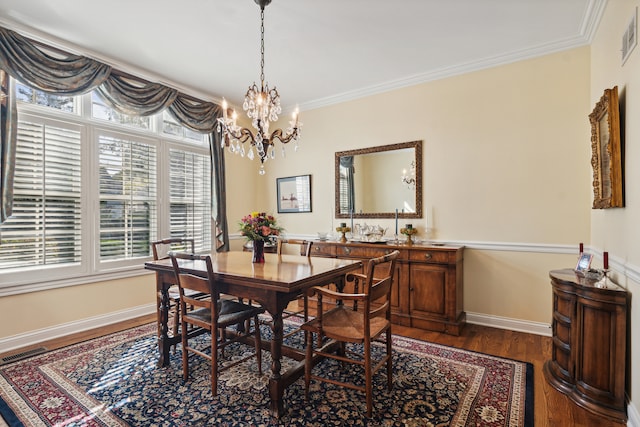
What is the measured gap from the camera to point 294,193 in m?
5.02

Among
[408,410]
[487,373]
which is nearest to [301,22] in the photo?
[408,410]

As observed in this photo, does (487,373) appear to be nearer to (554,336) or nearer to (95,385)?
(554,336)

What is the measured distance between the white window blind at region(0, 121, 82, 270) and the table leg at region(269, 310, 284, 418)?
2.64 meters

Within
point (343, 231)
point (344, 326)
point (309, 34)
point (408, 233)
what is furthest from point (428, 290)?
point (309, 34)

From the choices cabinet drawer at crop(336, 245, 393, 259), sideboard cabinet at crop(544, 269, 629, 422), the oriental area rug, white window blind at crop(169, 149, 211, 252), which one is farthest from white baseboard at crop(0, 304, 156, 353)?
sideboard cabinet at crop(544, 269, 629, 422)

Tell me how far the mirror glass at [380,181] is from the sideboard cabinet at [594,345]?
6.35 ft

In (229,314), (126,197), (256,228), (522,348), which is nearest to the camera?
(229,314)

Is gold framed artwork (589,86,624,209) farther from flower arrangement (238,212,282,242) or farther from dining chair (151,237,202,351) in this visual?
dining chair (151,237,202,351)

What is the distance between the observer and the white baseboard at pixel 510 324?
326cm

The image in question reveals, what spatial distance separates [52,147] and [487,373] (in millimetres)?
4441

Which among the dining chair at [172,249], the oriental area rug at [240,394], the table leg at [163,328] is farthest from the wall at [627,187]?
the dining chair at [172,249]

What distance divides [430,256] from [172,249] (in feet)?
10.6

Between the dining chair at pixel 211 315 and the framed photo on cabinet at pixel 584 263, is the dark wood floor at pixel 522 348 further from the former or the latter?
Answer: the dining chair at pixel 211 315

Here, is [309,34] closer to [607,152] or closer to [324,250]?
[324,250]
